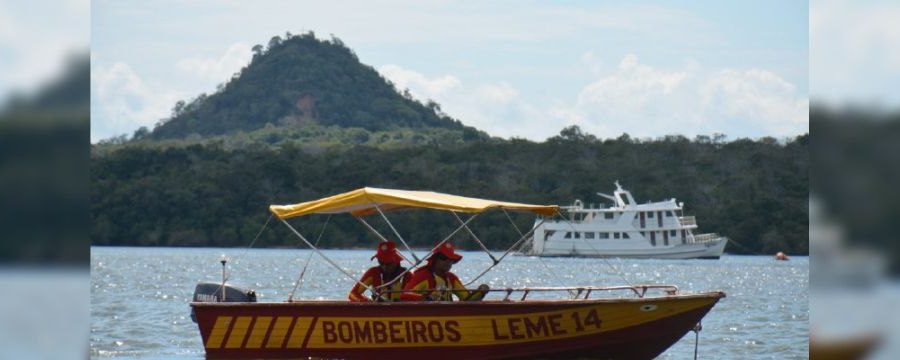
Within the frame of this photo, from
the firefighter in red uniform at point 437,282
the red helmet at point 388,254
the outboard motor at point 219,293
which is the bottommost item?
the outboard motor at point 219,293

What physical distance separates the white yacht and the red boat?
70856mm

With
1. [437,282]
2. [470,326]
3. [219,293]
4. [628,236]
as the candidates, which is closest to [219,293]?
[219,293]

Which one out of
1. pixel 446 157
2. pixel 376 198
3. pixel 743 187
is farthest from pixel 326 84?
Result: pixel 376 198

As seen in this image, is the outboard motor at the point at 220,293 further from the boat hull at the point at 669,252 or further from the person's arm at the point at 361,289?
the boat hull at the point at 669,252

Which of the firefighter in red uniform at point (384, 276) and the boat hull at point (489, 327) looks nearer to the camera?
the boat hull at point (489, 327)

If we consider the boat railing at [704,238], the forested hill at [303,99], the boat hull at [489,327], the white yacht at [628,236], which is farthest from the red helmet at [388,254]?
the forested hill at [303,99]

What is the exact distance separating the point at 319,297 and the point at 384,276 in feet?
56.5

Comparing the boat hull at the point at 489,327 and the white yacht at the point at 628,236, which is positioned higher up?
the boat hull at the point at 489,327

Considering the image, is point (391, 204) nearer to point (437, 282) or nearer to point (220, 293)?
point (437, 282)

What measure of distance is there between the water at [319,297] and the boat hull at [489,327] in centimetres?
283

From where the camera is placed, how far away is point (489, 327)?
51.6 ft

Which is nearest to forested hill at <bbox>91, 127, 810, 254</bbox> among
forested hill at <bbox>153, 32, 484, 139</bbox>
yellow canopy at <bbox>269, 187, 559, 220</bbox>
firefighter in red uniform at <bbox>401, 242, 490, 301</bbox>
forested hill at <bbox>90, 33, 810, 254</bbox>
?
forested hill at <bbox>90, 33, 810, 254</bbox>

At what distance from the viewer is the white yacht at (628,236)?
8806cm

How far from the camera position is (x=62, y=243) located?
616cm
